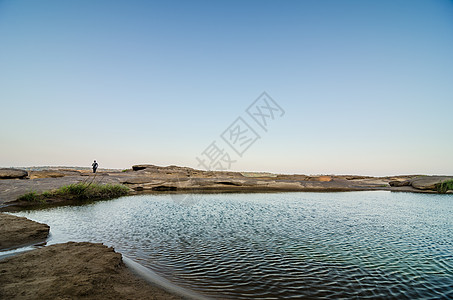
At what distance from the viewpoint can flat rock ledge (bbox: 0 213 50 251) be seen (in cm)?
577

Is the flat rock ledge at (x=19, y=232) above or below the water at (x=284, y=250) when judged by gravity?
above

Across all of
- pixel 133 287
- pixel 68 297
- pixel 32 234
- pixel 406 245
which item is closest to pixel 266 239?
pixel 406 245

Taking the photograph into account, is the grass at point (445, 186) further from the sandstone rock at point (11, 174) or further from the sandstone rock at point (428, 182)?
the sandstone rock at point (11, 174)

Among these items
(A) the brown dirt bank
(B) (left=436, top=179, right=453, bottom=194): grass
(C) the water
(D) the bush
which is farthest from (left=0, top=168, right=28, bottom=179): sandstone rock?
(B) (left=436, top=179, right=453, bottom=194): grass

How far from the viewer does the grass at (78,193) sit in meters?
14.2

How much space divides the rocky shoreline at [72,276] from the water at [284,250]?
92 cm

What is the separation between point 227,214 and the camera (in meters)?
11.4

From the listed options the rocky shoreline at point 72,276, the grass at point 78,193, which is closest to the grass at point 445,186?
the rocky shoreline at point 72,276

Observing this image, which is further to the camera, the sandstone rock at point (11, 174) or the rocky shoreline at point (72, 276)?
the sandstone rock at point (11, 174)

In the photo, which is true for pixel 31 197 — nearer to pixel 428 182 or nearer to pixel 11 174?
pixel 11 174

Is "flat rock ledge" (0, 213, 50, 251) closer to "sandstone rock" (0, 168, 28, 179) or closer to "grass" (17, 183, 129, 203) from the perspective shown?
"grass" (17, 183, 129, 203)

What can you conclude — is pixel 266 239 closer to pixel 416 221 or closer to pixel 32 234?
pixel 32 234

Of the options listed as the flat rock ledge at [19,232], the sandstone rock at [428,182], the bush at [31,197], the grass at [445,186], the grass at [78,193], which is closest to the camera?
the flat rock ledge at [19,232]

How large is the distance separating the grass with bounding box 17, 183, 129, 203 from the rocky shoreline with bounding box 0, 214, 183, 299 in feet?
40.3
